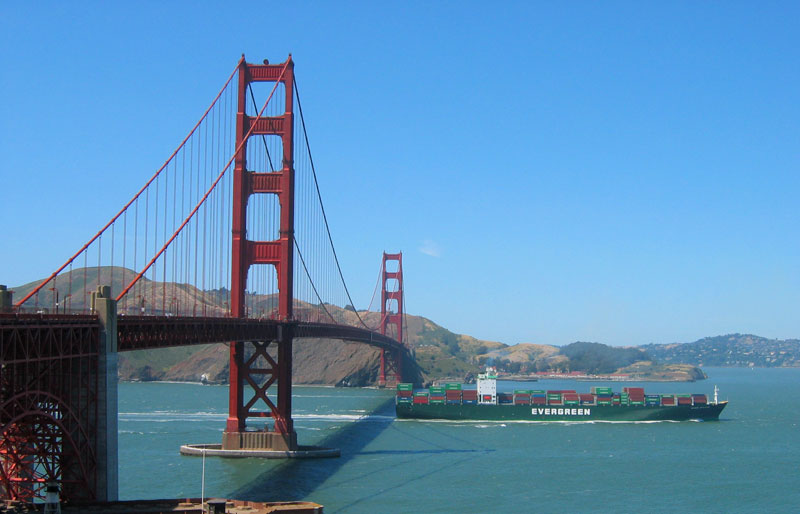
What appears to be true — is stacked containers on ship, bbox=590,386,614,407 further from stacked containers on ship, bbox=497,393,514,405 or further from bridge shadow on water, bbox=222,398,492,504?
bridge shadow on water, bbox=222,398,492,504

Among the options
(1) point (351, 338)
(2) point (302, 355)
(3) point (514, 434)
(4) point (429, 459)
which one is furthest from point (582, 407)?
(2) point (302, 355)

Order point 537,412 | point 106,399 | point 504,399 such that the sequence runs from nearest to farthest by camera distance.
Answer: point 106,399 → point 537,412 → point 504,399

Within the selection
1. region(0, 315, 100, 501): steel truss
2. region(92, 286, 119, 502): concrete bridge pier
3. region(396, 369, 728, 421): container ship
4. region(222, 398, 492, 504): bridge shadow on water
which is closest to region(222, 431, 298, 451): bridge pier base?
region(222, 398, 492, 504): bridge shadow on water

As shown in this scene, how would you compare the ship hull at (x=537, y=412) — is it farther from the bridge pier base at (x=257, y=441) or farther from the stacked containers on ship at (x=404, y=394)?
the bridge pier base at (x=257, y=441)

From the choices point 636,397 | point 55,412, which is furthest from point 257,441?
point 636,397

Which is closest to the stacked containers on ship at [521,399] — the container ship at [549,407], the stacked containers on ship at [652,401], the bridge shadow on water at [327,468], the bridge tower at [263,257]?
the container ship at [549,407]

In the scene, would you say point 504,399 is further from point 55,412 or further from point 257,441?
point 55,412
